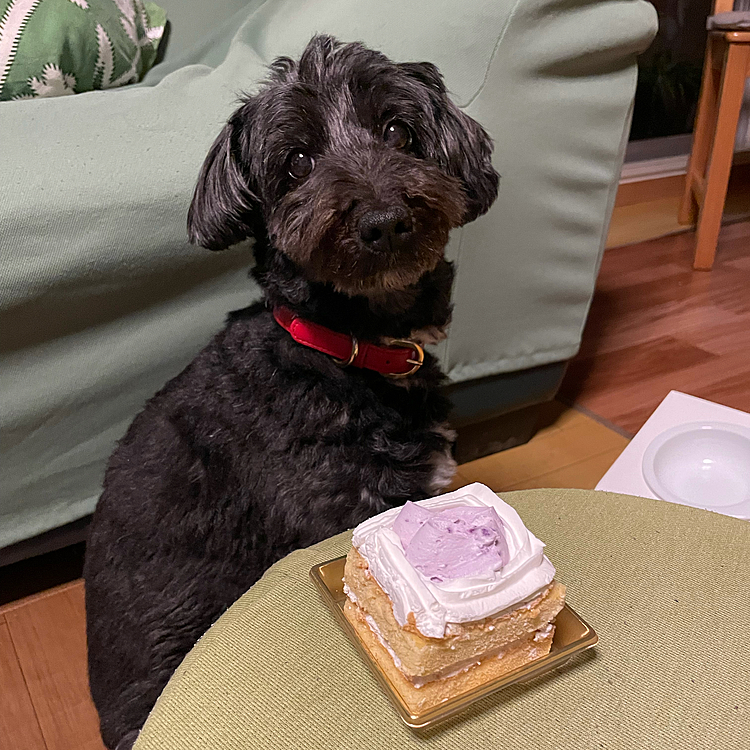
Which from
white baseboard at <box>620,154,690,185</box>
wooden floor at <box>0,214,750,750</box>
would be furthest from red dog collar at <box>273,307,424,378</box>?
white baseboard at <box>620,154,690,185</box>

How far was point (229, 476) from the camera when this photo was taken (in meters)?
1.10

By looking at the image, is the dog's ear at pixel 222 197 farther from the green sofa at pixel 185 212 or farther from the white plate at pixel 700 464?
the white plate at pixel 700 464

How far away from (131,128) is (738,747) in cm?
123

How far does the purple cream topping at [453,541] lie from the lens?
0.71 m

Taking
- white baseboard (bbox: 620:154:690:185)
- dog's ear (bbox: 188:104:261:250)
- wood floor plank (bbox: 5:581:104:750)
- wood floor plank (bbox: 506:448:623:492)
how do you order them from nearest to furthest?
1. dog's ear (bbox: 188:104:261:250)
2. wood floor plank (bbox: 5:581:104:750)
3. wood floor plank (bbox: 506:448:623:492)
4. white baseboard (bbox: 620:154:690:185)

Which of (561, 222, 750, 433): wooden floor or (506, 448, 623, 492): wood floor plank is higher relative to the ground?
(561, 222, 750, 433): wooden floor

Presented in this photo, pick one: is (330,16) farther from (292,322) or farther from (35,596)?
(35,596)

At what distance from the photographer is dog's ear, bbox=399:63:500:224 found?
3.61ft

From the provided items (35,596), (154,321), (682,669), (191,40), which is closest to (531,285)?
(154,321)

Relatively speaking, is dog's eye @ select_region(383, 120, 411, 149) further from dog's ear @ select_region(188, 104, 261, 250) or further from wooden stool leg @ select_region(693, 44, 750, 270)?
wooden stool leg @ select_region(693, 44, 750, 270)

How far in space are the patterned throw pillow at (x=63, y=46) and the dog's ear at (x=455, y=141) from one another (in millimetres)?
711

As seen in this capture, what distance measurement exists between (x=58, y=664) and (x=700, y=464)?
56.1 inches

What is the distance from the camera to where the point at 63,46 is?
1369mm

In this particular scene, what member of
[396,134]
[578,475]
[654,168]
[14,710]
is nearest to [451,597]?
[396,134]
